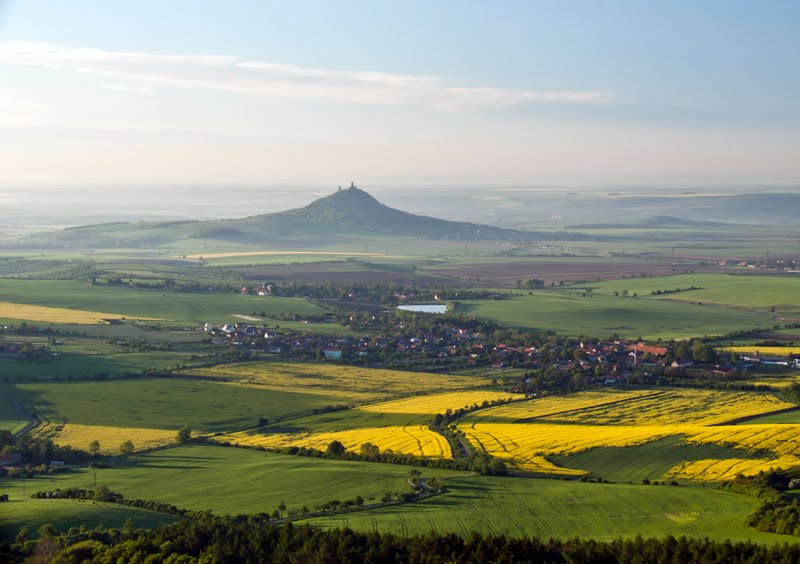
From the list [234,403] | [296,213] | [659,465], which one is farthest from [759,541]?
[296,213]

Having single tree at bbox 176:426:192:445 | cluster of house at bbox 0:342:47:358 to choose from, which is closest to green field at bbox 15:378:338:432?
single tree at bbox 176:426:192:445

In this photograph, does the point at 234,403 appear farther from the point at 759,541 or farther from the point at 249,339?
the point at 759,541

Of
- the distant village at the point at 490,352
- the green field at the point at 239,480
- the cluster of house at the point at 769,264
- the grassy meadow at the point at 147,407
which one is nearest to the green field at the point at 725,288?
the cluster of house at the point at 769,264

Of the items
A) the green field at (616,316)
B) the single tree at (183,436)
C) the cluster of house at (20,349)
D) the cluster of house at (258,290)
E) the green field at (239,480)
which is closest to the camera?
the green field at (239,480)

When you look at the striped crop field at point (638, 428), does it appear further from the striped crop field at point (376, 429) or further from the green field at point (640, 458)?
the striped crop field at point (376, 429)

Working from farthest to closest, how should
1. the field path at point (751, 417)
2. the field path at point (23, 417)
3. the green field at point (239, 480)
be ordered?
the field path at point (751, 417), the field path at point (23, 417), the green field at point (239, 480)

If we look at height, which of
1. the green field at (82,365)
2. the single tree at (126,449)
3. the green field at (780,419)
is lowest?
the single tree at (126,449)

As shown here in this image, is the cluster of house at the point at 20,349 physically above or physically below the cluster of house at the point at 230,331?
above

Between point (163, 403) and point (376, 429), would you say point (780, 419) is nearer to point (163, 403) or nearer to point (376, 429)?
point (376, 429)

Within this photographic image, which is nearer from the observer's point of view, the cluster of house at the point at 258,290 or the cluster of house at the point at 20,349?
the cluster of house at the point at 20,349
